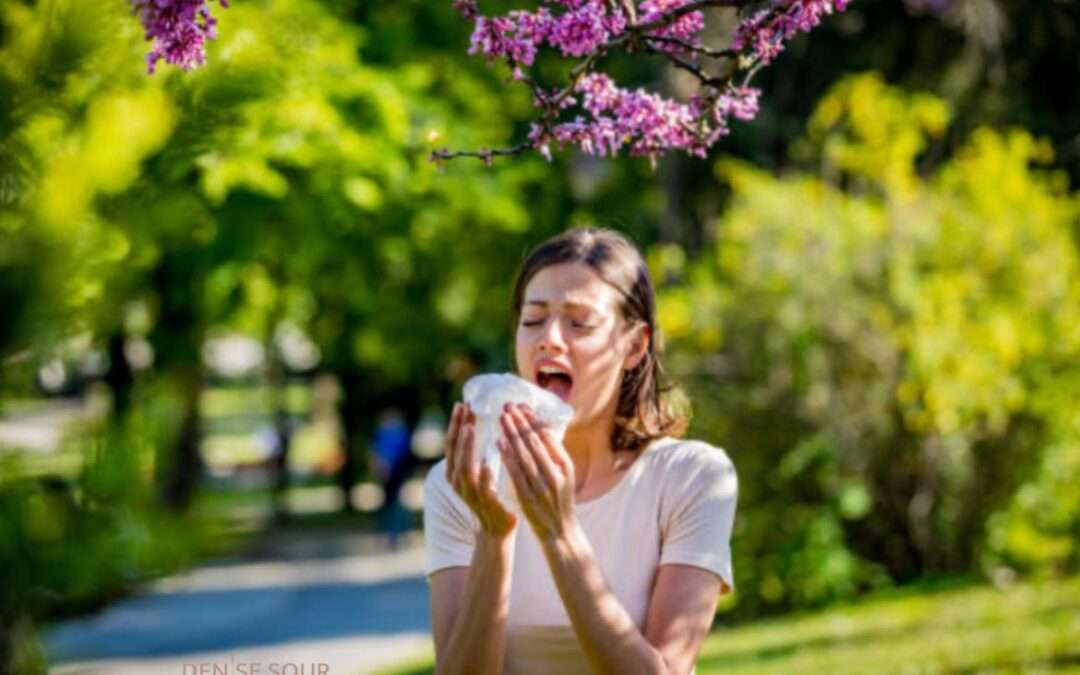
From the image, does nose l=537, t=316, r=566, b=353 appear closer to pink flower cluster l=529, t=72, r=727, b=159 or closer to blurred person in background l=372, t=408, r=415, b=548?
pink flower cluster l=529, t=72, r=727, b=159

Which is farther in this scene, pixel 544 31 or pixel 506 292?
pixel 506 292

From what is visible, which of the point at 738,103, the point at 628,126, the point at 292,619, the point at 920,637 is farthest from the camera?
the point at 292,619

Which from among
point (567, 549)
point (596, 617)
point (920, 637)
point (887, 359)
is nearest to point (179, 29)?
point (567, 549)

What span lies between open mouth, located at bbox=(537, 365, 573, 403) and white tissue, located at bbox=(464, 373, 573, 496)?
0.27 metres

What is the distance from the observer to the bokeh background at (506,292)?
100 cm

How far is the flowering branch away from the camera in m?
3.25

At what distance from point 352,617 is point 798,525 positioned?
549cm

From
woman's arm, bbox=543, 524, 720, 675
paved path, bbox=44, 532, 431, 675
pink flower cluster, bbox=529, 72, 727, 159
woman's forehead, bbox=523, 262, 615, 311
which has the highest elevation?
pink flower cluster, bbox=529, 72, 727, 159

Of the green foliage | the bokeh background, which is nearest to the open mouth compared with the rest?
the bokeh background

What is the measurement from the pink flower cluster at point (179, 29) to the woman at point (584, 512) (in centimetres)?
64

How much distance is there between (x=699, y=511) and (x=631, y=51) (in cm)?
88

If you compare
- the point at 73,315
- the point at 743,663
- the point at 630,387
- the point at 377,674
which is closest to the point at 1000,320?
the point at 743,663

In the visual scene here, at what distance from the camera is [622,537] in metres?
2.95

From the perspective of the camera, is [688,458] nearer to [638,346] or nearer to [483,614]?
[638,346]
